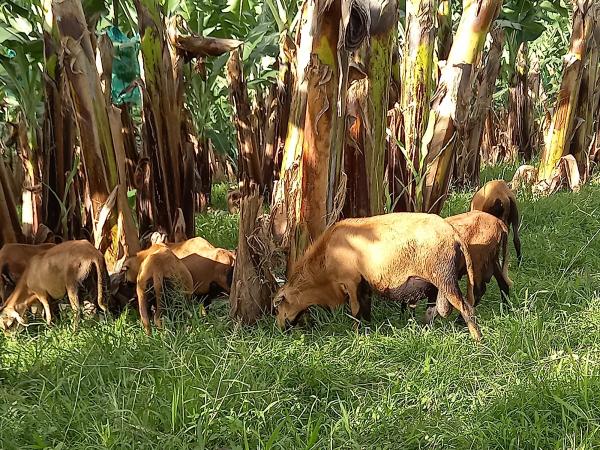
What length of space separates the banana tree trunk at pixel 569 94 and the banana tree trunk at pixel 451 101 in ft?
9.34

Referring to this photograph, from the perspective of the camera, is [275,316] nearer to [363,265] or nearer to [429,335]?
[363,265]

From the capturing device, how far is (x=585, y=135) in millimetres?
7379

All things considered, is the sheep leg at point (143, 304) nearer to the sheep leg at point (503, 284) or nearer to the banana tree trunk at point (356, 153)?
the banana tree trunk at point (356, 153)

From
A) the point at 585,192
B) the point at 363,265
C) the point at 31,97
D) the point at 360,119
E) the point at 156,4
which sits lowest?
the point at 585,192

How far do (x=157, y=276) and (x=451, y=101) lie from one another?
2.34 m

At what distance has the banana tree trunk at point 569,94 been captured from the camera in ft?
22.6

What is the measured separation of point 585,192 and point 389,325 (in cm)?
399

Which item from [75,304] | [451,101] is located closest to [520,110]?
[451,101]

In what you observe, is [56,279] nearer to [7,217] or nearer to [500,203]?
[7,217]

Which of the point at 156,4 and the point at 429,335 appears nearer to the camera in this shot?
the point at 429,335

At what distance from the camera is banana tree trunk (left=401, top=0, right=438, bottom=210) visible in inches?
185

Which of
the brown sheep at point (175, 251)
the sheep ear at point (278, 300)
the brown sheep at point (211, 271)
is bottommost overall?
the sheep ear at point (278, 300)

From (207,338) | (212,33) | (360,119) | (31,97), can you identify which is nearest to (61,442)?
(207,338)

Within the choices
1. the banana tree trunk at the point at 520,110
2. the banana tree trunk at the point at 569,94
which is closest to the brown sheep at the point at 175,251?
the banana tree trunk at the point at 569,94
